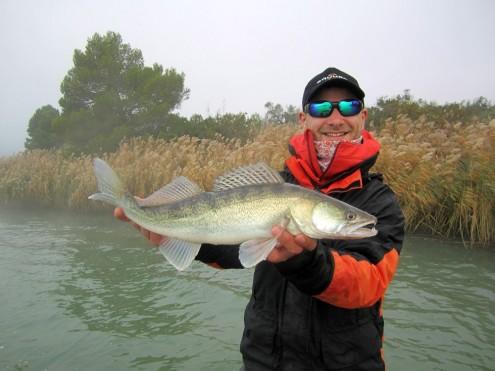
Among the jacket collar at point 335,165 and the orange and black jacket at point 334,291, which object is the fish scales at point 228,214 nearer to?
the orange and black jacket at point 334,291

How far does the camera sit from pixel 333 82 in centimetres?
280

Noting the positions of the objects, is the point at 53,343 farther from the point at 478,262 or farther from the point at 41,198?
the point at 41,198

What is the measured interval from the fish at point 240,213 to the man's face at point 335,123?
67 centimetres

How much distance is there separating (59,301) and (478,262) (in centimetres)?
694

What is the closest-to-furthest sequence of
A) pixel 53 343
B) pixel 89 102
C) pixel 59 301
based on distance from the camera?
1. pixel 53 343
2. pixel 59 301
3. pixel 89 102

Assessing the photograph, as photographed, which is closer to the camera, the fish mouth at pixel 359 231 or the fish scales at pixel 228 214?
the fish mouth at pixel 359 231

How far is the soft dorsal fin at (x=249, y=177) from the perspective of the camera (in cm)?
240

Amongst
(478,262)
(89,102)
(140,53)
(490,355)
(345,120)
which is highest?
(140,53)

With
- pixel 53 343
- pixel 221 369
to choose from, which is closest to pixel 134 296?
pixel 53 343

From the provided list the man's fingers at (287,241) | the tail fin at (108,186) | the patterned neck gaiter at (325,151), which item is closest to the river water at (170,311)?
the tail fin at (108,186)

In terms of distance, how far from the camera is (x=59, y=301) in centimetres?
582

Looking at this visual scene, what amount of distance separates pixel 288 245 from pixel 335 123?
1.21 meters

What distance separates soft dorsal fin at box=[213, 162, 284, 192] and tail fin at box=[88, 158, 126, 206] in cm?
81

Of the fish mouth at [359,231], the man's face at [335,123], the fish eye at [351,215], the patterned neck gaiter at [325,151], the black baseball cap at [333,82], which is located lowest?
the fish mouth at [359,231]
